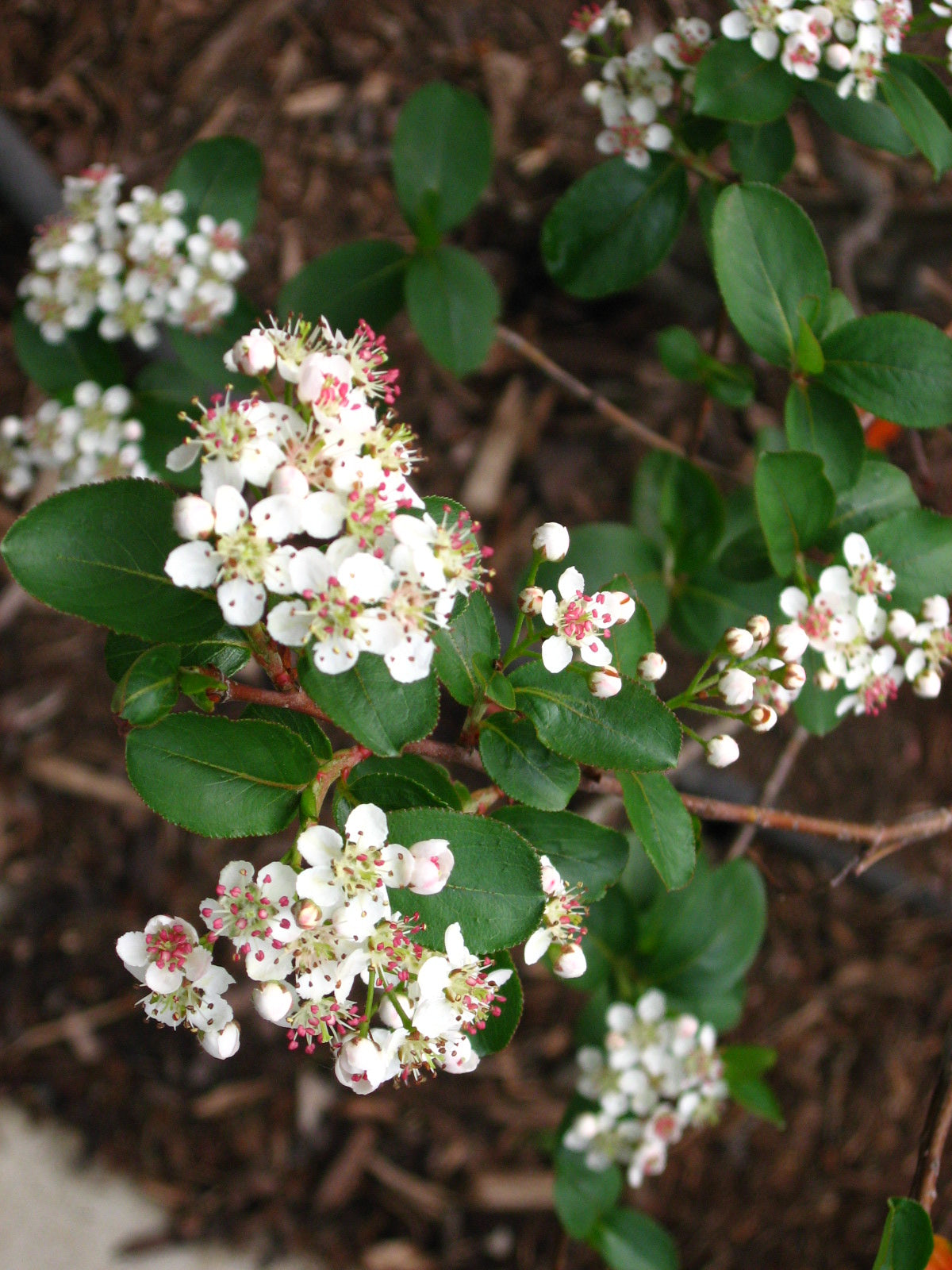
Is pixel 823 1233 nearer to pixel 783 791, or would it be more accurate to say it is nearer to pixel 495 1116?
pixel 495 1116

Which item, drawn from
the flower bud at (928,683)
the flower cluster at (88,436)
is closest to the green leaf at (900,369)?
the flower bud at (928,683)

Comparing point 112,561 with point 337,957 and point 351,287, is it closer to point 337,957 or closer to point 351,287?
point 337,957

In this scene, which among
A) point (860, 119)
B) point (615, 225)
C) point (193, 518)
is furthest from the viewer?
point (615, 225)

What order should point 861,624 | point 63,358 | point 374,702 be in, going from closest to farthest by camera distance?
point 374,702, point 861,624, point 63,358

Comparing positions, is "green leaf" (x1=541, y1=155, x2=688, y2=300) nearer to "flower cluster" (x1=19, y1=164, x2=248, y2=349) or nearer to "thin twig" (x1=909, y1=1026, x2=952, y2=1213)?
"flower cluster" (x1=19, y1=164, x2=248, y2=349)

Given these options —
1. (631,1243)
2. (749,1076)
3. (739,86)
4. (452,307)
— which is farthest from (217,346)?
(631,1243)

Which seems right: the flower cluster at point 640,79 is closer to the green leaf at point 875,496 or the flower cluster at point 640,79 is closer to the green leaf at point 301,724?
the green leaf at point 875,496

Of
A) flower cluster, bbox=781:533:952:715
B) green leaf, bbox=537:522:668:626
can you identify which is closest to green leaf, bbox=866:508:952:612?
flower cluster, bbox=781:533:952:715
